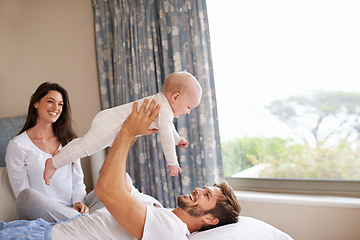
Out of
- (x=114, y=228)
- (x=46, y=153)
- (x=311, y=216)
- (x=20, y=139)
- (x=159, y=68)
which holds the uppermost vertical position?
(x=159, y=68)

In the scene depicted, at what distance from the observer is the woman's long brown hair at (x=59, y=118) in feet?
8.31

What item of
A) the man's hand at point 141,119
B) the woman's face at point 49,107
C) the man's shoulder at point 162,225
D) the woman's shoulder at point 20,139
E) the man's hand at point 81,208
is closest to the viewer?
the man's shoulder at point 162,225

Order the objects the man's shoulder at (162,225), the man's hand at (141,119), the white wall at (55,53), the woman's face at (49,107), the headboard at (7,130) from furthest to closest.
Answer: the white wall at (55,53), the headboard at (7,130), the woman's face at (49,107), the man's hand at (141,119), the man's shoulder at (162,225)

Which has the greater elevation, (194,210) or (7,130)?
(7,130)

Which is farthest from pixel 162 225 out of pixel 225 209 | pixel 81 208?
pixel 81 208

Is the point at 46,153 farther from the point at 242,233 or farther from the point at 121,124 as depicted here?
the point at 242,233

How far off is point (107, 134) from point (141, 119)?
0.19 m

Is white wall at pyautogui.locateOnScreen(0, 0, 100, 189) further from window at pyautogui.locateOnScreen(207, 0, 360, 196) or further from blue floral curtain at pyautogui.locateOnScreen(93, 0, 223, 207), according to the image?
window at pyautogui.locateOnScreen(207, 0, 360, 196)

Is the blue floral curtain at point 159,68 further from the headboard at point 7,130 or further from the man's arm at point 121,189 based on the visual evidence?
the man's arm at point 121,189

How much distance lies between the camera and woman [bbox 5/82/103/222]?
233cm

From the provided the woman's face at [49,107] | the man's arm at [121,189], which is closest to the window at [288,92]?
the woman's face at [49,107]

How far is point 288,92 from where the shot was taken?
8.75 feet

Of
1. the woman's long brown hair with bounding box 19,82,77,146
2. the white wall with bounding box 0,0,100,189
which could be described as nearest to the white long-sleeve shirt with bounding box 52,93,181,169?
the woman's long brown hair with bounding box 19,82,77,146

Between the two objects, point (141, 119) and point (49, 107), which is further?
point (49, 107)
